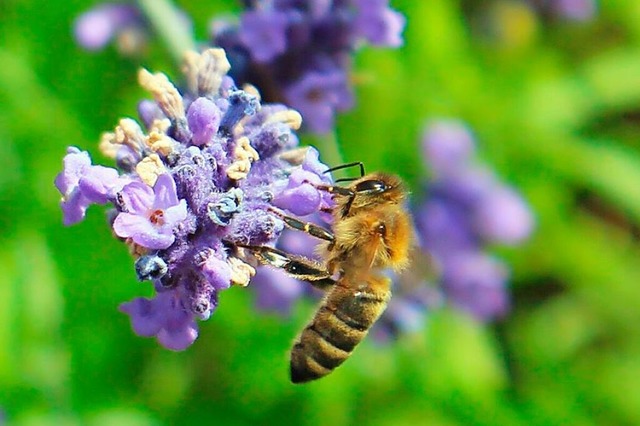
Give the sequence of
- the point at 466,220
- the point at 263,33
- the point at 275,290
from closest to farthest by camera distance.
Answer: the point at 263,33
the point at 275,290
the point at 466,220

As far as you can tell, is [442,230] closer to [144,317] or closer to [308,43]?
[308,43]

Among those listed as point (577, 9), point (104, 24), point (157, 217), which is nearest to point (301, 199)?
point (157, 217)

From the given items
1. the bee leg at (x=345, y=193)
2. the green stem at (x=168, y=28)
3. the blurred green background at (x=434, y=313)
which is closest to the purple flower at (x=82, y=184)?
the bee leg at (x=345, y=193)

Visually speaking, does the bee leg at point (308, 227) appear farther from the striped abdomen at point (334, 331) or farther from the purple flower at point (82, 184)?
the purple flower at point (82, 184)

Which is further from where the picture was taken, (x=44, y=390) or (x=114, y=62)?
(x=114, y=62)

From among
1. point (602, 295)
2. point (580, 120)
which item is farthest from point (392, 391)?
point (580, 120)

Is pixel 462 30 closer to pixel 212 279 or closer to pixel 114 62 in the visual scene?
pixel 114 62

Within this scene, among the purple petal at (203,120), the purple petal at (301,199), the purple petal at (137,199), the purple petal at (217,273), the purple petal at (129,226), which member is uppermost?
the purple petal at (203,120)
